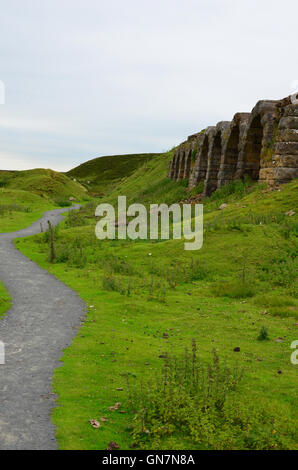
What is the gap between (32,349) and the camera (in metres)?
8.16

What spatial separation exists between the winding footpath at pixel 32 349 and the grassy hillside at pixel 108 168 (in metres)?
115

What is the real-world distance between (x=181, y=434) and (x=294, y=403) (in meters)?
2.07

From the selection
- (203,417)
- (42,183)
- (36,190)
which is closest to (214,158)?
(203,417)

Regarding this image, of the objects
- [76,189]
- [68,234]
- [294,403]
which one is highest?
[76,189]

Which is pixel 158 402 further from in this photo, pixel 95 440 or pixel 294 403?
pixel 294 403

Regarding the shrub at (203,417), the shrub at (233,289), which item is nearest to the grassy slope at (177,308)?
the shrub at (233,289)

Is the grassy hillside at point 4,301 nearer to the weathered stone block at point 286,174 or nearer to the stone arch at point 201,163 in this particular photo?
the weathered stone block at point 286,174

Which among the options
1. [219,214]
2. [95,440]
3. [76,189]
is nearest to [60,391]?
[95,440]

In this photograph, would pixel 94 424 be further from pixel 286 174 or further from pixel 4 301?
pixel 286 174

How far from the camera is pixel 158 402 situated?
18.5ft

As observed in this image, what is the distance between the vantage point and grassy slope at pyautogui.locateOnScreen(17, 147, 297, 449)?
615cm

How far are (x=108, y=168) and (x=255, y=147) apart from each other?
125054mm

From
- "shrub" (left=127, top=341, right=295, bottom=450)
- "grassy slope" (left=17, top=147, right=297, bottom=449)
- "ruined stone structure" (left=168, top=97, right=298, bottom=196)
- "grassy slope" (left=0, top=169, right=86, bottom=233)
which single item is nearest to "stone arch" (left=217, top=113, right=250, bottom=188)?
"ruined stone structure" (left=168, top=97, right=298, bottom=196)

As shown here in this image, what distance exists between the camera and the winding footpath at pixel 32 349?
5129 mm
